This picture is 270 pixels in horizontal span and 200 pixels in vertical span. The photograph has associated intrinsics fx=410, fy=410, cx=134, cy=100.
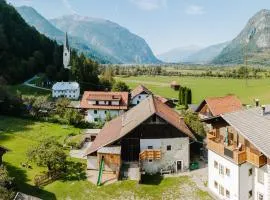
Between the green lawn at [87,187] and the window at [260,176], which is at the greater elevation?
the window at [260,176]

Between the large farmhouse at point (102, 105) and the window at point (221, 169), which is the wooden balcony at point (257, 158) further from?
the large farmhouse at point (102, 105)

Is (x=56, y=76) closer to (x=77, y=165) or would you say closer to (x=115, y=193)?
(x=77, y=165)

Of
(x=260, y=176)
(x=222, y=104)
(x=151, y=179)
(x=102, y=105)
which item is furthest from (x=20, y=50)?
(x=260, y=176)

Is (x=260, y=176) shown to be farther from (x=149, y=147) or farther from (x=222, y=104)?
(x=222, y=104)

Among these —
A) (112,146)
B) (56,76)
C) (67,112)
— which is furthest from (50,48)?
(112,146)

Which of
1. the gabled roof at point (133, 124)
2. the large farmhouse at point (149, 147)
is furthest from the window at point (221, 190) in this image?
the gabled roof at point (133, 124)

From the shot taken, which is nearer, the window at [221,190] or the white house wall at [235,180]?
the white house wall at [235,180]
